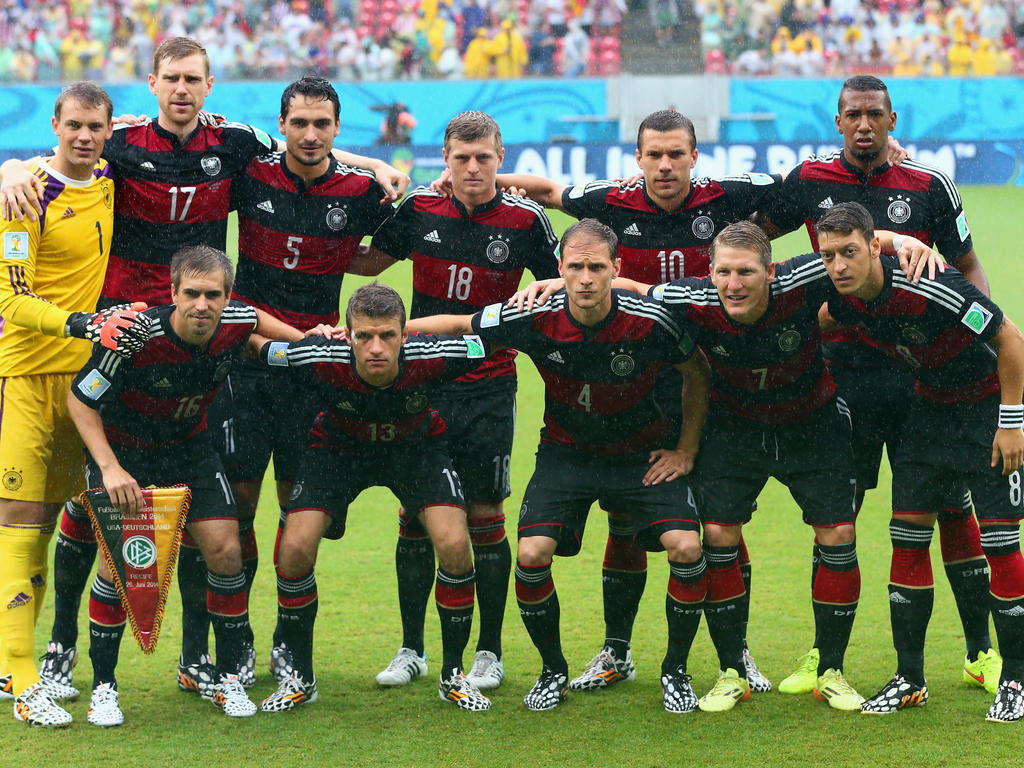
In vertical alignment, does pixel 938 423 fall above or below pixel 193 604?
above

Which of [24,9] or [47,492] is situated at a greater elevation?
[24,9]

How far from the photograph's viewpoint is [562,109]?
24.5 metres

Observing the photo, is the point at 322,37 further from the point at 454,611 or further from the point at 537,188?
the point at 454,611

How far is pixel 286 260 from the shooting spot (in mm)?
5887

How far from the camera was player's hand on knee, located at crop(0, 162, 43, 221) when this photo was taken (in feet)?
17.3

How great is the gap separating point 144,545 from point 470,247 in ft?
6.29

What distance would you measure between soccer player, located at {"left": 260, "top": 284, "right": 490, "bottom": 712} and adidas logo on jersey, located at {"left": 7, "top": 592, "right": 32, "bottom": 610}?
3.40ft

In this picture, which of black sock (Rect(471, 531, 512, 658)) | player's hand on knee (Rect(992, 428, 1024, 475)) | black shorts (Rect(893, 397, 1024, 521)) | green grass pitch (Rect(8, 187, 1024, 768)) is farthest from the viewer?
black sock (Rect(471, 531, 512, 658))

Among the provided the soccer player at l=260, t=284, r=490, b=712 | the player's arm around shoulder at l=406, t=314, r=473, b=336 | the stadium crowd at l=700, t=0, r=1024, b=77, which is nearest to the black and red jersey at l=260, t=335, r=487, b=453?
the soccer player at l=260, t=284, r=490, b=712

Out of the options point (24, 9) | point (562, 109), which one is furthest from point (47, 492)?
point (24, 9)

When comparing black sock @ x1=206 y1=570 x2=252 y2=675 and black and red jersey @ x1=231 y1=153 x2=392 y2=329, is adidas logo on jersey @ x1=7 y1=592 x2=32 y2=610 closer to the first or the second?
black sock @ x1=206 y1=570 x2=252 y2=675

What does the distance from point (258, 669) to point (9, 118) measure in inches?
817

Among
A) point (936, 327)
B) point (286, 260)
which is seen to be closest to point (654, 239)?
point (936, 327)

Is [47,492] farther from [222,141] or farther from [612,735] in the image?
[612,735]
